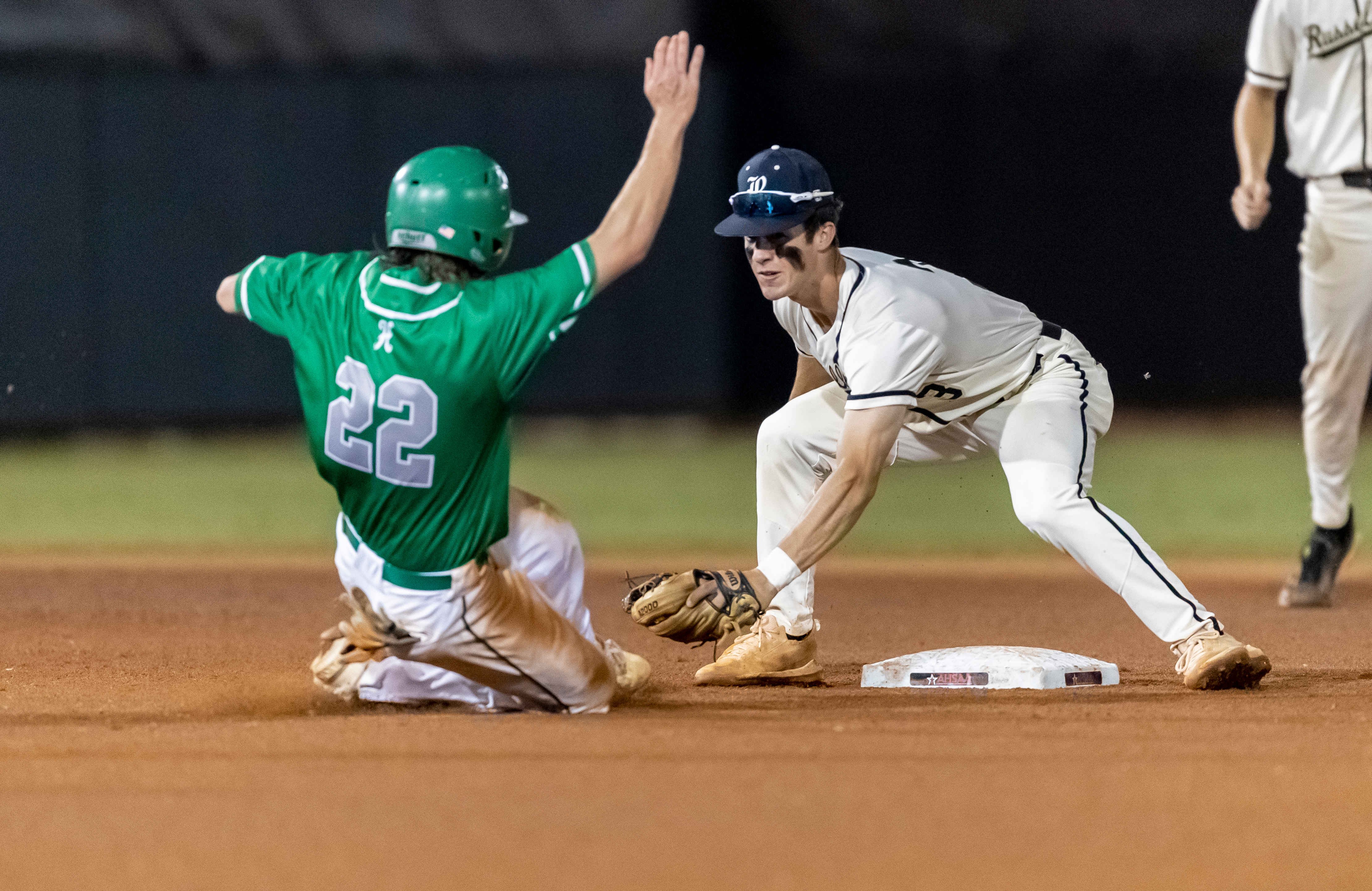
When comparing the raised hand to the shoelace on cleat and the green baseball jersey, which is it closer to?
the green baseball jersey

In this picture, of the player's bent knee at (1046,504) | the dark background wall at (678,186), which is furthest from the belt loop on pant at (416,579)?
the dark background wall at (678,186)

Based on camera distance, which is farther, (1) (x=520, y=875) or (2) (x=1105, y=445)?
(2) (x=1105, y=445)

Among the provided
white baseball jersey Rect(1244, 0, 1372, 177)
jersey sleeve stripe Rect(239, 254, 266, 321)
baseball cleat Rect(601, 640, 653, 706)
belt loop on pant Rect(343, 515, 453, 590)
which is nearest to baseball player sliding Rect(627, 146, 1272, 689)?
baseball cleat Rect(601, 640, 653, 706)

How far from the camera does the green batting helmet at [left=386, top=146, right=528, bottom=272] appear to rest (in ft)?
14.7

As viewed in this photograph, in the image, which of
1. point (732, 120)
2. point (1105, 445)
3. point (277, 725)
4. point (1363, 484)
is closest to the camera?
point (277, 725)

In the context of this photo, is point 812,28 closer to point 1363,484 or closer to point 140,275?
point 140,275

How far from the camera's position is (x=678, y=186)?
16891mm

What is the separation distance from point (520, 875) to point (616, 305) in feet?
46.6

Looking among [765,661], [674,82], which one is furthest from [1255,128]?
[674,82]

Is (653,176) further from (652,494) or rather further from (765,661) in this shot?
(652,494)

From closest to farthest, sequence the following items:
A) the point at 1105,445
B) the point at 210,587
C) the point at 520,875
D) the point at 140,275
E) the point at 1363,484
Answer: the point at 520,875 < the point at 210,587 < the point at 1363,484 < the point at 1105,445 < the point at 140,275

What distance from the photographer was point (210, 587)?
8164 millimetres

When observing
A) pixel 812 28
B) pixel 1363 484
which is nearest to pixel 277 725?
pixel 1363 484

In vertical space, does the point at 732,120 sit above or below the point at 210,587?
above
